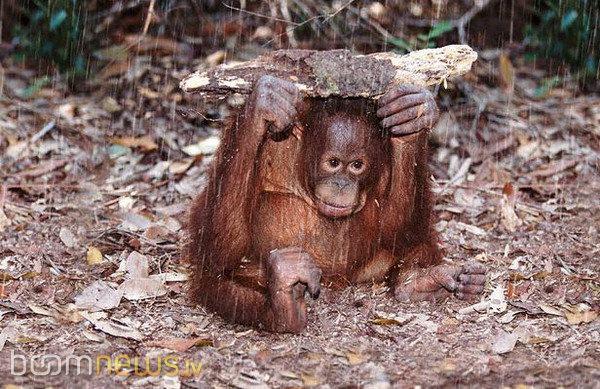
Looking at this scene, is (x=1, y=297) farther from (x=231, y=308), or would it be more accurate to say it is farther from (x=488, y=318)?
(x=488, y=318)

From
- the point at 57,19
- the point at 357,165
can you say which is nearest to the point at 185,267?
the point at 357,165

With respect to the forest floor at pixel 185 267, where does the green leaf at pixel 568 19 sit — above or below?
above

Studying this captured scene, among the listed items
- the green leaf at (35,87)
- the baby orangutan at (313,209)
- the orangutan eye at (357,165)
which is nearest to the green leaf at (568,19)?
the baby orangutan at (313,209)

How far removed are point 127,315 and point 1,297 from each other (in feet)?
2.06

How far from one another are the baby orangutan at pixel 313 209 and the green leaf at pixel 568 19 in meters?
3.19

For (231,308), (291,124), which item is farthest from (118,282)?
(291,124)

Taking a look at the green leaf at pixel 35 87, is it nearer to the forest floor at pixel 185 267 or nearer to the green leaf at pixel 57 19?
the forest floor at pixel 185 267

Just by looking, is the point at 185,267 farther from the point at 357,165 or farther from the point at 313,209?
the point at 357,165

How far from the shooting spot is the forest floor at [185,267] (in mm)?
4148

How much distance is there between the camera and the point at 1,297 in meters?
4.82

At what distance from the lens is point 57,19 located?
7.45 m

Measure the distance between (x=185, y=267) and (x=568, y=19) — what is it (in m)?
3.75

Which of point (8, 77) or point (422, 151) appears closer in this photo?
point (422, 151)

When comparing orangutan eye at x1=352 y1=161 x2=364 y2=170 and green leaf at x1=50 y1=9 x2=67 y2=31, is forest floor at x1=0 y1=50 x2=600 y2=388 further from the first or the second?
orangutan eye at x1=352 y1=161 x2=364 y2=170
